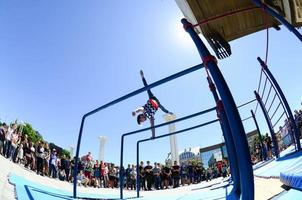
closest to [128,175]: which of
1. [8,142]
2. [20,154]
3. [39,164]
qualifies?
[39,164]

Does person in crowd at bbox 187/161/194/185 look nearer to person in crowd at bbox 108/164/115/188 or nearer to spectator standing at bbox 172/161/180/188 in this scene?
spectator standing at bbox 172/161/180/188

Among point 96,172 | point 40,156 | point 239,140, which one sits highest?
point 40,156

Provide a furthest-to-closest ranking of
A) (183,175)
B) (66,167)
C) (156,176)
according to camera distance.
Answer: (183,175) < (156,176) < (66,167)

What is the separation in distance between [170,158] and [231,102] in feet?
57.1

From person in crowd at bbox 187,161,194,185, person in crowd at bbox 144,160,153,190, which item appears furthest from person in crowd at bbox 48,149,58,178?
person in crowd at bbox 187,161,194,185

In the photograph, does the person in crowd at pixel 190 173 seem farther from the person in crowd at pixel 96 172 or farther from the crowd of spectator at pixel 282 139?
the person in crowd at pixel 96 172

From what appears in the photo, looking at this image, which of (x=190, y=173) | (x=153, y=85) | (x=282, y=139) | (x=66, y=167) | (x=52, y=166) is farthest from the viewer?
(x=190, y=173)

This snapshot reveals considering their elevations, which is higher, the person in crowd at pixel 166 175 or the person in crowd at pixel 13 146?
the person in crowd at pixel 13 146

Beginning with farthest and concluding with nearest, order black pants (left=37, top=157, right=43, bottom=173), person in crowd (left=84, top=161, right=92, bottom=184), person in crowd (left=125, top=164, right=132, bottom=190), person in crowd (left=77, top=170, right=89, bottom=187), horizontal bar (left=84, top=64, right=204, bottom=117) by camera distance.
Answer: person in crowd (left=125, top=164, right=132, bottom=190)
person in crowd (left=84, top=161, right=92, bottom=184)
person in crowd (left=77, top=170, right=89, bottom=187)
black pants (left=37, top=157, right=43, bottom=173)
horizontal bar (left=84, top=64, right=204, bottom=117)

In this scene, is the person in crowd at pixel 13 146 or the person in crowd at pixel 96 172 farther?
the person in crowd at pixel 96 172

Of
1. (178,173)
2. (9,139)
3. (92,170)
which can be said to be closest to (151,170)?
(178,173)

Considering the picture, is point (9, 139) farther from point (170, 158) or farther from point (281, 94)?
point (170, 158)

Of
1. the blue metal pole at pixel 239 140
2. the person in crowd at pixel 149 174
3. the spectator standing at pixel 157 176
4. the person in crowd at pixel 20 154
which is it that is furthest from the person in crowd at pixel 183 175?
the blue metal pole at pixel 239 140

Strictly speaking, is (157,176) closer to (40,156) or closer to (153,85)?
(40,156)
